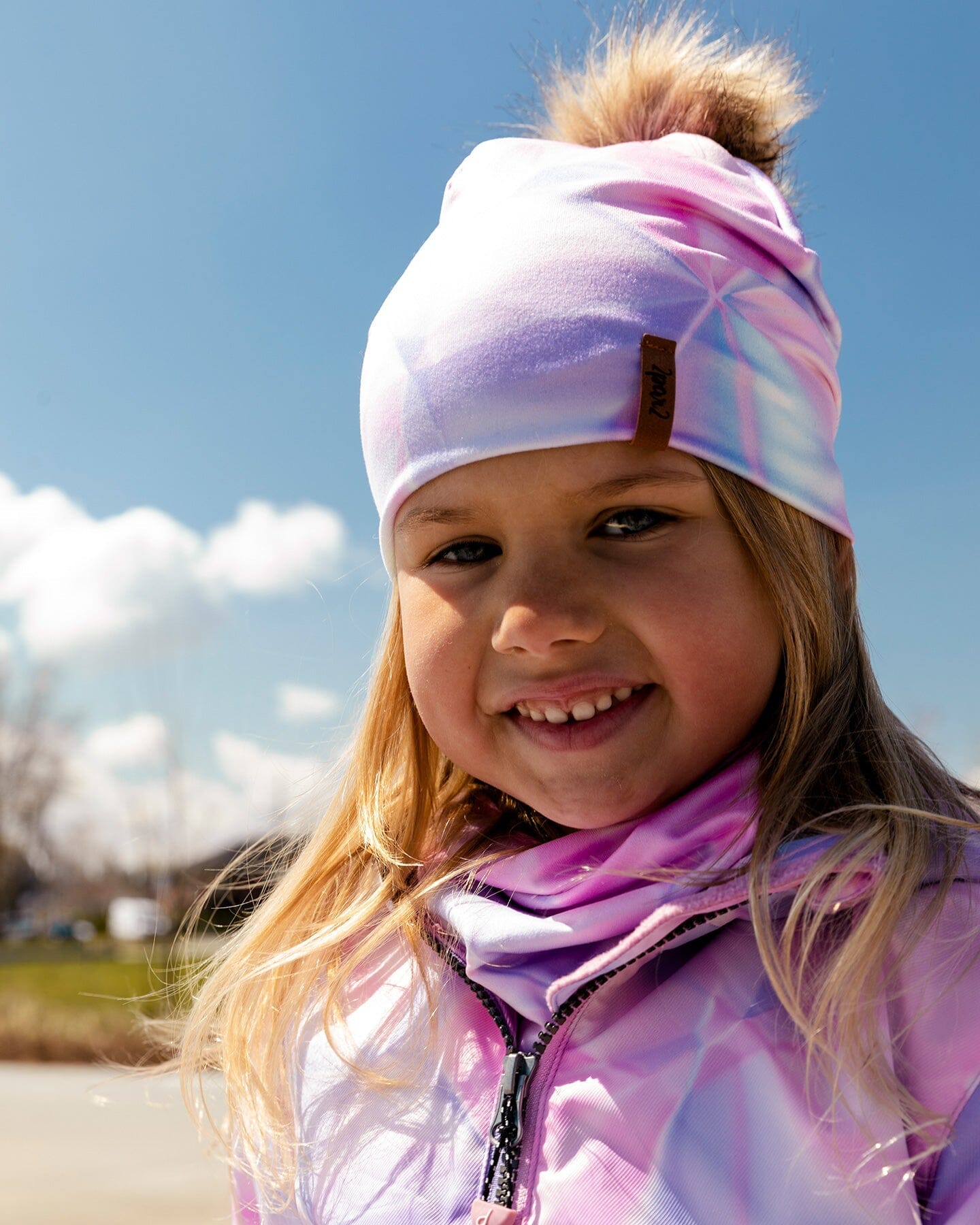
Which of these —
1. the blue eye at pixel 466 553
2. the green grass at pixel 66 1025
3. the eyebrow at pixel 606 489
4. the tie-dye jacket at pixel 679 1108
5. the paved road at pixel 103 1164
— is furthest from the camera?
the green grass at pixel 66 1025

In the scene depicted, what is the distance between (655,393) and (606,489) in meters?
0.15

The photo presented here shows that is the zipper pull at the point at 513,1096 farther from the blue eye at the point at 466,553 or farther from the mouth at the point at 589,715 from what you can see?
the blue eye at the point at 466,553

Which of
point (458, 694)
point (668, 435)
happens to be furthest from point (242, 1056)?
point (668, 435)

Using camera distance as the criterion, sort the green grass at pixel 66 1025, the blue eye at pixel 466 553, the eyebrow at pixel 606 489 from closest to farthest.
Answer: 1. the eyebrow at pixel 606 489
2. the blue eye at pixel 466 553
3. the green grass at pixel 66 1025

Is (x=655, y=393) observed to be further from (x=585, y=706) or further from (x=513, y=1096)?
(x=513, y=1096)

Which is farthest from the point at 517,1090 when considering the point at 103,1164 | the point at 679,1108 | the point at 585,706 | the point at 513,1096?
the point at 103,1164

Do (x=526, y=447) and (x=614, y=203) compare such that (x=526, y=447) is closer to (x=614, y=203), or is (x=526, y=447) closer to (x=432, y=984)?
(x=614, y=203)

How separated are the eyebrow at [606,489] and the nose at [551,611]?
0.37 feet

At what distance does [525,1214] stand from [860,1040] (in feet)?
1.48

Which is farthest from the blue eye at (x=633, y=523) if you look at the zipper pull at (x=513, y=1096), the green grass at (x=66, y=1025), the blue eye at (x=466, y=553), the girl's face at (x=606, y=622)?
the green grass at (x=66, y=1025)

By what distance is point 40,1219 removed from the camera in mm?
5137

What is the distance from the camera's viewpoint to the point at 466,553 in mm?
1616

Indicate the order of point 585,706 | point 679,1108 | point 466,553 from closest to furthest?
1. point 679,1108
2. point 585,706
3. point 466,553

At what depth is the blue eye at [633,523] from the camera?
1479mm
